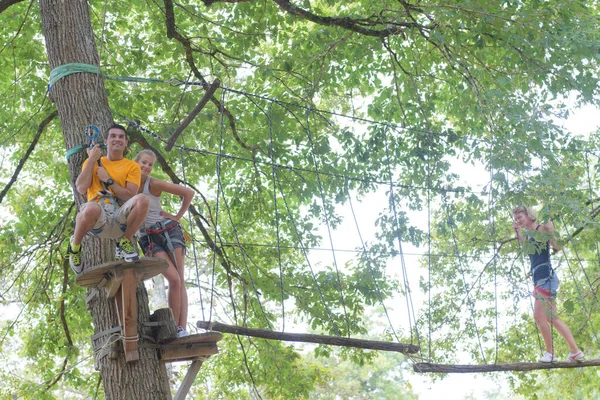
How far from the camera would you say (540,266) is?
14.5 feet

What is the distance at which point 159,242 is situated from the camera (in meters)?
3.53

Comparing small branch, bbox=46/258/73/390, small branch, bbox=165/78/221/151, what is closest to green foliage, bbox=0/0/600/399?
small branch, bbox=46/258/73/390

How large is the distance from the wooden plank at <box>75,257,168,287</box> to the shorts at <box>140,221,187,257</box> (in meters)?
0.44

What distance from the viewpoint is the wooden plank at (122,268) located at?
2.88 meters

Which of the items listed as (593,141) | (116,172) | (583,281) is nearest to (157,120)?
(116,172)

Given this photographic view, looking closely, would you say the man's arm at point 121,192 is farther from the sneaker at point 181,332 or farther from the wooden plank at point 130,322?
the sneaker at point 181,332

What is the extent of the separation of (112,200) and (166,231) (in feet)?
1.77

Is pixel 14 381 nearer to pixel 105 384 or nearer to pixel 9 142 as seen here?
pixel 9 142

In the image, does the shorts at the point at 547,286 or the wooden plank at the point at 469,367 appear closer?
the wooden plank at the point at 469,367

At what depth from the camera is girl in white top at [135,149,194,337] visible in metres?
3.44

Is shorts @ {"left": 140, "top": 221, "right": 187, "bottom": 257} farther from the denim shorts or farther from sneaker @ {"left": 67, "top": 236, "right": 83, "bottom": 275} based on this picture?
sneaker @ {"left": 67, "top": 236, "right": 83, "bottom": 275}

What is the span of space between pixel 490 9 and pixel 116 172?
114 inches

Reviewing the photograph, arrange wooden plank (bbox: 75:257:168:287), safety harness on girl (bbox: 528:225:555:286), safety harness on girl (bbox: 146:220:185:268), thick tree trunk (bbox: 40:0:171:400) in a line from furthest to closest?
safety harness on girl (bbox: 528:225:555:286) → safety harness on girl (bbox: 146:220:185:268) → thick tree trunk (bbox: 40:0:171:400) → wooden plank (bbox: 75:257:168:287)

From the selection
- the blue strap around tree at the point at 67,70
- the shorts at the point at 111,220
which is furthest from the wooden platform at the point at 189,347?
the blue strap around tree at the point at 67,70
